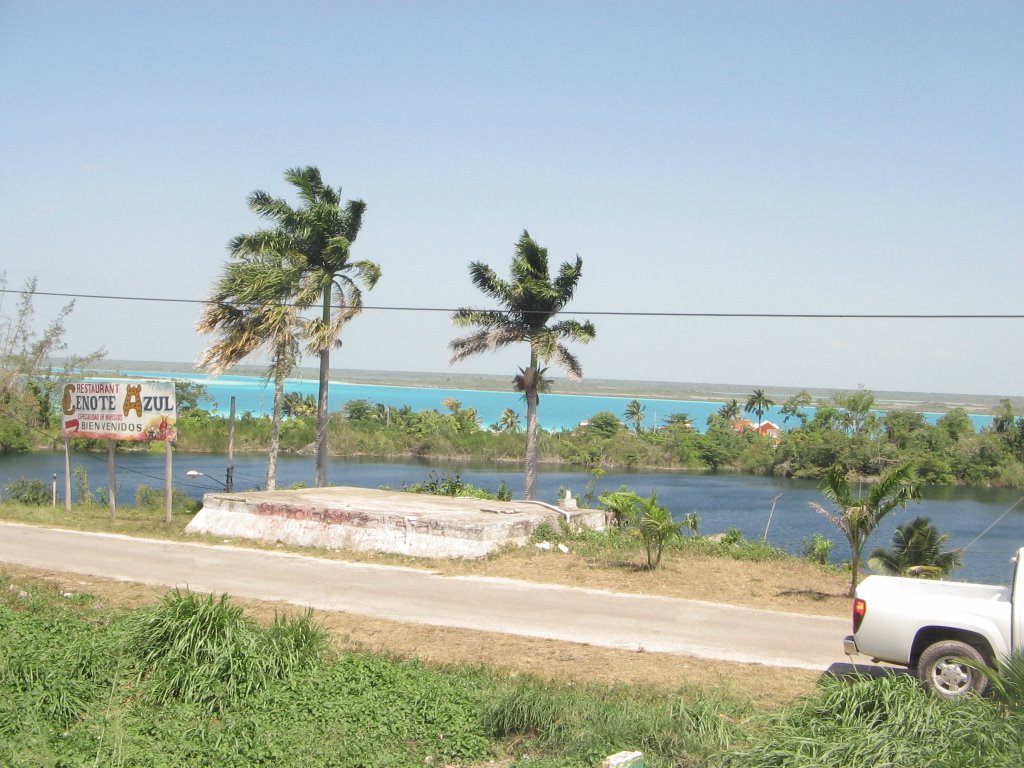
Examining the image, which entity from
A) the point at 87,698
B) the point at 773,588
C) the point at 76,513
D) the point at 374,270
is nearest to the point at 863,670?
the point at 773,588

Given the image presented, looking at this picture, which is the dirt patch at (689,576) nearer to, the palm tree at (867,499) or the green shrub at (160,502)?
the palm tree at (867,499)

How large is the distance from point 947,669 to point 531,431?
20287mm

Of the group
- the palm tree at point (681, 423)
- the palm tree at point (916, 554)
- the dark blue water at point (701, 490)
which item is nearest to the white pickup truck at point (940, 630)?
the palm tree at point (916, 554)

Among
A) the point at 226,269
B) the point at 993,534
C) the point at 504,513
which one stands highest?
the point at 226,269

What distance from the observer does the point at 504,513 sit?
19.3 meters

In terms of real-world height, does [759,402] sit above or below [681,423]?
above

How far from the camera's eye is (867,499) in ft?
48.8

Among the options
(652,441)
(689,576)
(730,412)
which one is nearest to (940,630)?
(689,576)

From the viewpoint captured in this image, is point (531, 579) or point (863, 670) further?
point (531, 579)

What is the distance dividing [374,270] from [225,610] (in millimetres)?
15956

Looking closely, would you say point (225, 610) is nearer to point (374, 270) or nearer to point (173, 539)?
point (173, 539)

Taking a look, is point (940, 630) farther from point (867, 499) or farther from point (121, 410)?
point (121, 410)

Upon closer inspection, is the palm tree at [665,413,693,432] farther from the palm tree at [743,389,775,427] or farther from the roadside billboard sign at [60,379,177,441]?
the roadside billboard sign at [60,379,177,441]

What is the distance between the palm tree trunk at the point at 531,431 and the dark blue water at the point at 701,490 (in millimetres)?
6934
